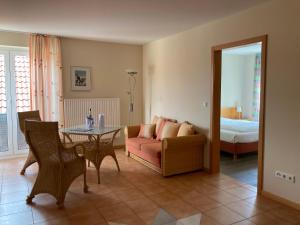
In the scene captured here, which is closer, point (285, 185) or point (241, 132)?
point (285, 185)

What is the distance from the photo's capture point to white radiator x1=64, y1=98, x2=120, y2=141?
5.39 metres

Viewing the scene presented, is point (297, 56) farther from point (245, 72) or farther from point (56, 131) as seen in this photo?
point (245, 72)

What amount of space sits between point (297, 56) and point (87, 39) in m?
4.15

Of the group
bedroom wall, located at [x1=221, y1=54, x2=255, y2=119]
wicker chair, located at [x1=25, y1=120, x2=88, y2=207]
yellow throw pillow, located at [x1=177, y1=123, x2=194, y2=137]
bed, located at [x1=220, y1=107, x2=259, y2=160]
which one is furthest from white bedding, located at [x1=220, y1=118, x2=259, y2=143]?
wicker chair, located at [x1=25, y1=120, x2=88, y2=207]

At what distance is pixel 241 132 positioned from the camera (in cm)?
514

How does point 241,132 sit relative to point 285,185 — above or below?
above

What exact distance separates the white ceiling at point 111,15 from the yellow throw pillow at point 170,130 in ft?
5.80

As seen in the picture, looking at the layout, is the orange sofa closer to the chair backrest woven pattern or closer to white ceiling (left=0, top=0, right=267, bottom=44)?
the chair backrest woven pattern

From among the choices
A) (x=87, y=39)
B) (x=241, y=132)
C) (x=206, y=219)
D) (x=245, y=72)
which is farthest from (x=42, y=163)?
(x=245, y=72)

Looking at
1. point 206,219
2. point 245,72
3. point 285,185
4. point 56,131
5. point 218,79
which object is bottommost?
point 206,219

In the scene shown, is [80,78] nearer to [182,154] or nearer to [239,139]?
[182,154]

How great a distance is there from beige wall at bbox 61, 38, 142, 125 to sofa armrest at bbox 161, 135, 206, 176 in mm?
2362

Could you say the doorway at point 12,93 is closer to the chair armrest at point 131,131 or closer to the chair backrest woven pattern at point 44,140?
the chair armrest at point 131,131

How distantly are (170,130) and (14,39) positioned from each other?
3537 millimetres
